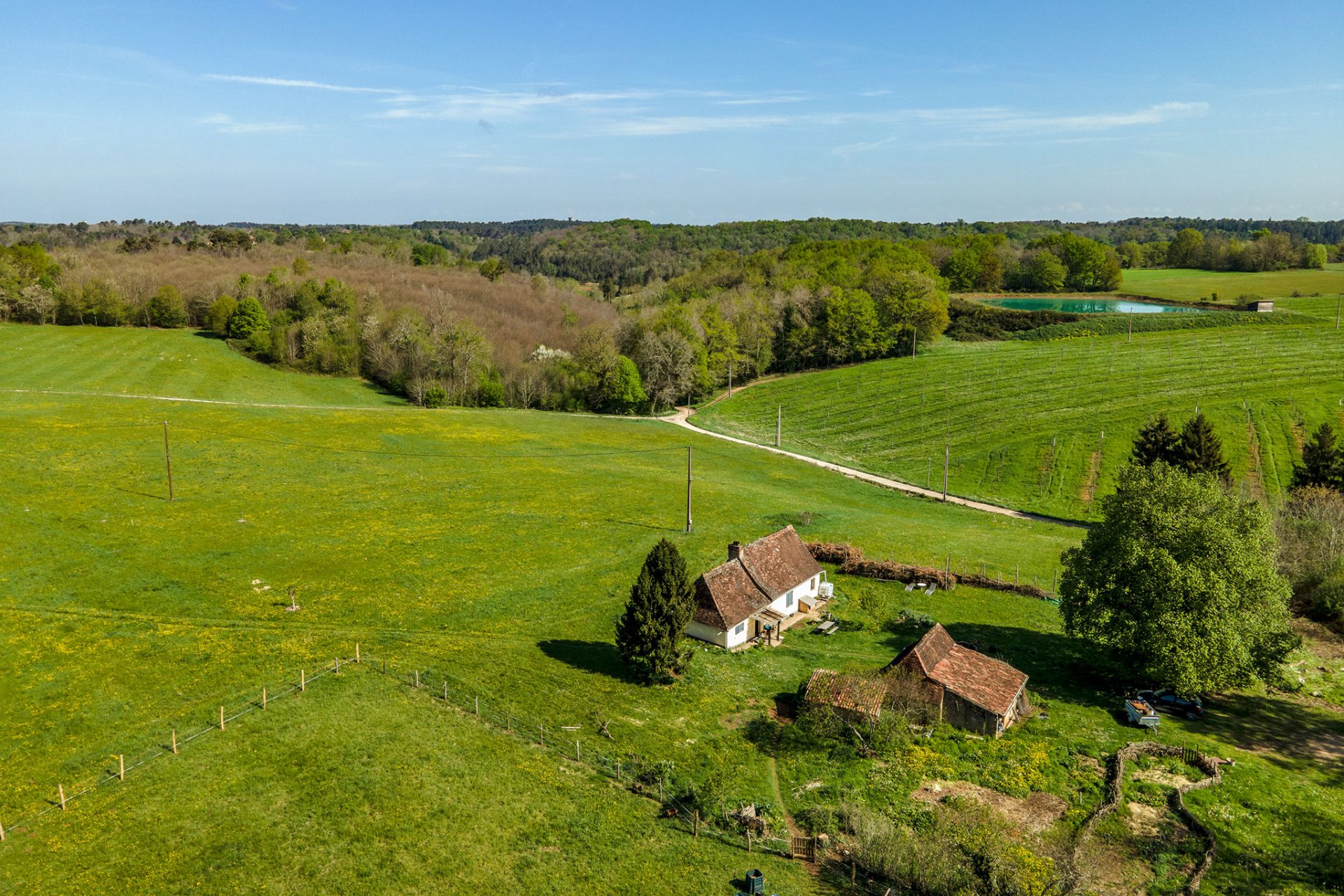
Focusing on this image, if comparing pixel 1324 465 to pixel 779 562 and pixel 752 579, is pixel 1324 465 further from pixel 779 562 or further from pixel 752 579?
pixel 752 579

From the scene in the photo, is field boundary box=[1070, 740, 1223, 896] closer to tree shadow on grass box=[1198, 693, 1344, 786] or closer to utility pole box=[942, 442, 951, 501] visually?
tree shadow on grass box=[1198, 693, 1344, 786]

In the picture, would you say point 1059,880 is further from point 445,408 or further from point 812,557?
point 445,408

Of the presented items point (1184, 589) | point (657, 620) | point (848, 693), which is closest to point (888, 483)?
point (1184, 589)

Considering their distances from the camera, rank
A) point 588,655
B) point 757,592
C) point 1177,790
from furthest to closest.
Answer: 1. point 757,592
2. point 588,655
3. point 1177,790

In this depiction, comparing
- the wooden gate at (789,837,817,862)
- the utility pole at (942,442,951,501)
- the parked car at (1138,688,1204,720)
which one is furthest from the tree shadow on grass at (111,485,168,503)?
the utility pole at (942,442,951,501)

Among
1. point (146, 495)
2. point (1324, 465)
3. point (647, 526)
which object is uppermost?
point (1324, 465)

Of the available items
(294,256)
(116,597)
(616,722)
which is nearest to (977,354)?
(616,722)

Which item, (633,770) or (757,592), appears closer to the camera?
(633,770)
